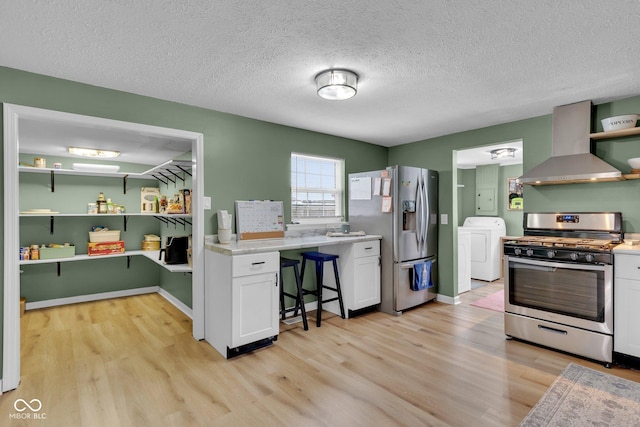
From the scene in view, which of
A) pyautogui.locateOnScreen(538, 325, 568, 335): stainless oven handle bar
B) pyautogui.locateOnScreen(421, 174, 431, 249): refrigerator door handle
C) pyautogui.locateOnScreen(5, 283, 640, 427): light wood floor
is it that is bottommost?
pyautogui.locateOnScreen(5, 283, 640, 427): light wood floor

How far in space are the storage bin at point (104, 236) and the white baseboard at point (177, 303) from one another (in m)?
Answer: 1.00

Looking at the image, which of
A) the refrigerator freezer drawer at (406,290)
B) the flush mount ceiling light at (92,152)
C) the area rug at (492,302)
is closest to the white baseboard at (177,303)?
the flush mount ceiling light at (92,152)

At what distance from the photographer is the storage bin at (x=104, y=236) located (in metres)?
4.27

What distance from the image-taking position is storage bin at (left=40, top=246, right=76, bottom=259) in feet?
12.4

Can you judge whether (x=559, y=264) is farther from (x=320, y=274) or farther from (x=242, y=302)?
(x=242, y=302)

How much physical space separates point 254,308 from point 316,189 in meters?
1.94

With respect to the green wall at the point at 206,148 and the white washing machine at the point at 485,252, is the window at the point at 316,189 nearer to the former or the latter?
the green wall at the point at 206,148

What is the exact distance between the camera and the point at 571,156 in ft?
9.78

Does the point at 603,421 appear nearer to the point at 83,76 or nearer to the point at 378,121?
the point at 378,121

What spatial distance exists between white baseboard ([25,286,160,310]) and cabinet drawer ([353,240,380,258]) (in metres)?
3.29

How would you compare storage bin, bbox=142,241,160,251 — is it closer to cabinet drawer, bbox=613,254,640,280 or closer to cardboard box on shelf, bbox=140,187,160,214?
cardboard box on shelf, bbox=140,187,160,214

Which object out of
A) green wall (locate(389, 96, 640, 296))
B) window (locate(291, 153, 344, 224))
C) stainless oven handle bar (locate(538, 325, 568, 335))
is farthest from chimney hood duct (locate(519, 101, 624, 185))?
window (locate(291, 153, 344, 224))

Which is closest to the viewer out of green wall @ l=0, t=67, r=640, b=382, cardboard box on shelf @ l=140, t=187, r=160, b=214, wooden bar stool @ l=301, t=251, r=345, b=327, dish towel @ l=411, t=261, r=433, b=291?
green wall @ l=0, t=67, r=640, b=382

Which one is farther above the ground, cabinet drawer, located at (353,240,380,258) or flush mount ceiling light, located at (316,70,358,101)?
flush mount ceiling light, located at (316,70,358,101)
